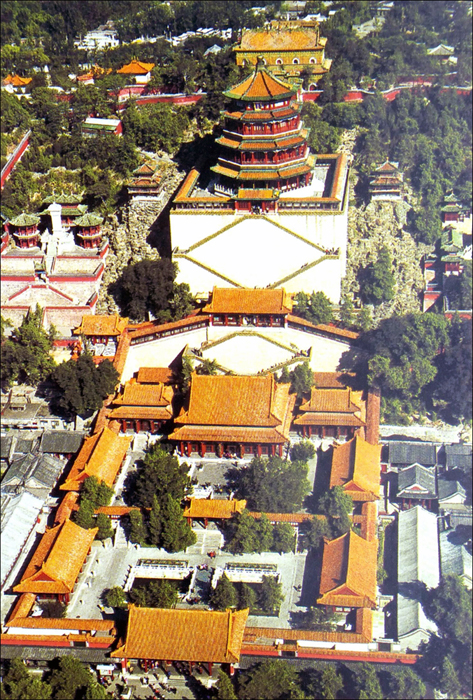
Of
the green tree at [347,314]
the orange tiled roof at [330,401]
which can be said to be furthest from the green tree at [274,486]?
the green tree at [347,314]

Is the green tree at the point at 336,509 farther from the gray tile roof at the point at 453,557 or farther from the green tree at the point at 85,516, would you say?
the green tree at the point at 85,516

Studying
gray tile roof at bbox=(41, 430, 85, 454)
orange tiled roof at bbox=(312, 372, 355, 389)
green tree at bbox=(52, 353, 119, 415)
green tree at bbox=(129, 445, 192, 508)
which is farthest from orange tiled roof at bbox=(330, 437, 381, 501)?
gray tile roof at bbox=(41, 430, 85, 454)

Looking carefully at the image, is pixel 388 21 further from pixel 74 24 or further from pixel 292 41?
pixel 74 24

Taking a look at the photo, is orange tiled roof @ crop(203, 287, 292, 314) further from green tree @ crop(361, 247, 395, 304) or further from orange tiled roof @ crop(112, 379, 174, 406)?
green tree @ crop(361, 247, 395, 304)

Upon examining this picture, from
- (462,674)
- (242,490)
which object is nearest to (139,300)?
(242,490)

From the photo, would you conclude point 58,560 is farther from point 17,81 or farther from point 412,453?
point 17,81

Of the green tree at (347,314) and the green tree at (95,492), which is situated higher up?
the green tree at (347,314)
